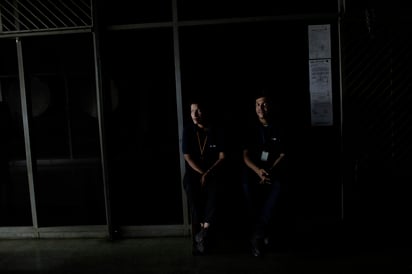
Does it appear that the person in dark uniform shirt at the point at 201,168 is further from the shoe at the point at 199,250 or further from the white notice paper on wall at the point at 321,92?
the white notice paper on wall at the point at 321,92

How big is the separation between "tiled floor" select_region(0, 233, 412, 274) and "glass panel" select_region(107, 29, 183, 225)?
208 centimetres

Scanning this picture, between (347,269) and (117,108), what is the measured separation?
38.1 ft

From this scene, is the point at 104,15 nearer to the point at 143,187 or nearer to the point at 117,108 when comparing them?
the point at 143,187

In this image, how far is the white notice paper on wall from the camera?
4.50 m

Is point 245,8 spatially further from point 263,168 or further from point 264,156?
point 263,168

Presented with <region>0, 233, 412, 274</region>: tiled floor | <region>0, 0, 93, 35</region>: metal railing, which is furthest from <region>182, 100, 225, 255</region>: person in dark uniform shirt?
<region>0, 0, 93, 35</region>: metal railing

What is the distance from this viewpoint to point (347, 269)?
12.0 feet

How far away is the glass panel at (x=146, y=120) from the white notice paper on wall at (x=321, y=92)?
2.94m

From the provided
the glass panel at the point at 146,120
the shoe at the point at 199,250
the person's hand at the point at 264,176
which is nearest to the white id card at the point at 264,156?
the person's hand at the point at 264,176

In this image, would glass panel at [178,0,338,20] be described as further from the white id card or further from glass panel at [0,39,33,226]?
glass panel at [0,39,33,226]

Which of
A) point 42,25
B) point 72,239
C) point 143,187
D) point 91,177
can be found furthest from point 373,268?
point 91,177

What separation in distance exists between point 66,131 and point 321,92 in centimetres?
1337

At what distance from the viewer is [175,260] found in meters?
4.06

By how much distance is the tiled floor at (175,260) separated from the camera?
12.3 feet
